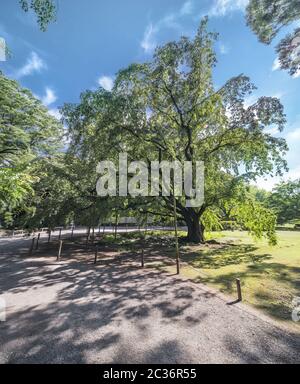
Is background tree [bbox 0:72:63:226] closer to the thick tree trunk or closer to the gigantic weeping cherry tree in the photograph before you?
the gigantic weeping cherry tree

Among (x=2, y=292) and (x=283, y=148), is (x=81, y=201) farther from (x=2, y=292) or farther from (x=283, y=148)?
(x=283, y=148)

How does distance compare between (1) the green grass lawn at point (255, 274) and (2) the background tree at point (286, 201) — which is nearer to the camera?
(1) the green grass lawn at point (255, 274)

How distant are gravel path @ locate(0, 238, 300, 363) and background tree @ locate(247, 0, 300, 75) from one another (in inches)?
421

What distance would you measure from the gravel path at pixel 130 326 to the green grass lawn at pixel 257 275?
0.84 m

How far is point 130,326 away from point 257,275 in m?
6.44

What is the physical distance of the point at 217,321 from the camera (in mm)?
5164

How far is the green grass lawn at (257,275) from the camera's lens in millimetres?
6293

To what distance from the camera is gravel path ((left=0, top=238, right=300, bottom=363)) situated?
3.86 meters
